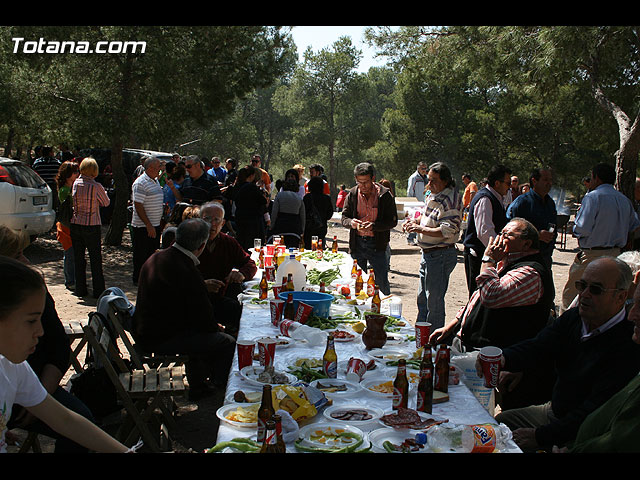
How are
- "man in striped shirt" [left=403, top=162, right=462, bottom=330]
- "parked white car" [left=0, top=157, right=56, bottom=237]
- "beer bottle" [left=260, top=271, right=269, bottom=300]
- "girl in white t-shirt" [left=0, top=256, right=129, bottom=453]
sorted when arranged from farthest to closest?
1. "parked white car" [left=0, top=157, right=56, bottom=237]
2. "man in striped shirt" [left=403, top=162, right=462, bottom=330]
3. "beer bottle" [left=260, top=271, right=269, bottom=300]
4. "girl in white t-shirt" [left=0, top=256, right=129, bottom=453]

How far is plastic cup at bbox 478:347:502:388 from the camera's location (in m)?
3.17

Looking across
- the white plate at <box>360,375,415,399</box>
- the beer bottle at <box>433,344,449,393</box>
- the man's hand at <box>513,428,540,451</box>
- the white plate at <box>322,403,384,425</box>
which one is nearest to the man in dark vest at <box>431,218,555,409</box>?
the man's hand at <box>513,428,540,451</box>

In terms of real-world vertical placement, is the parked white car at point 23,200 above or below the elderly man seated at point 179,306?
above

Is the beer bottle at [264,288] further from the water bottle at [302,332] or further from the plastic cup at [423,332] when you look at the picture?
the plastic cup at [423,332]

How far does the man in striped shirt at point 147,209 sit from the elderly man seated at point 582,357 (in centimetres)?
573

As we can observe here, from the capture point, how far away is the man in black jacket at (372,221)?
7.04 metres

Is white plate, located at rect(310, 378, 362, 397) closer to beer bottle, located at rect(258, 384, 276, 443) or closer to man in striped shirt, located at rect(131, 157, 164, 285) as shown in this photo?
beer bottle, located at rect(258, 384, 276, 443)

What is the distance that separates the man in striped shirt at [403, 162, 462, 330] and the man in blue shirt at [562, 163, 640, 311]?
156 cm

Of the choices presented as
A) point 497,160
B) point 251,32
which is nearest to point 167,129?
point 251,32

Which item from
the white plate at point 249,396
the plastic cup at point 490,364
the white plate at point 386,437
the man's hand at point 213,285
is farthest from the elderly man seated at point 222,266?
the white plate at point 386,437

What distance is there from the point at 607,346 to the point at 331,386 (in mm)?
1445

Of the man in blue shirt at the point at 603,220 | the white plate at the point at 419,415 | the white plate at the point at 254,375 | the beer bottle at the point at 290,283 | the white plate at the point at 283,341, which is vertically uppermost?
the man in blue shirt at the point at 603,220

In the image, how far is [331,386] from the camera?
3088mm

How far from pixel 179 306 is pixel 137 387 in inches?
32.0
